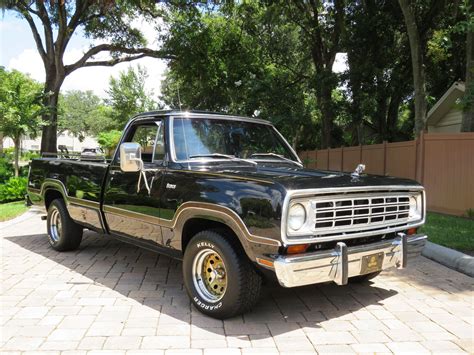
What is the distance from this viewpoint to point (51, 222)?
7148 millimetres

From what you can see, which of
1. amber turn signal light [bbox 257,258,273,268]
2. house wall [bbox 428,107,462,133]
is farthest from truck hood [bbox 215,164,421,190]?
house wall [bbox 428,107,462,133]

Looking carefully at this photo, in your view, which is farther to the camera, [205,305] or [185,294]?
[185,294]

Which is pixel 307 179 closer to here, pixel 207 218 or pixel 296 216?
pixel 296 216

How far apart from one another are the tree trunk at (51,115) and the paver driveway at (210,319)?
1183cm

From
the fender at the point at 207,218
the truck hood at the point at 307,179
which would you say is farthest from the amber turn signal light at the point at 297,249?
the truck hood at the point at 307,179

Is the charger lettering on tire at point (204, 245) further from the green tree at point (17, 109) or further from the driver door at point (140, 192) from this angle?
the green tree at point (17, 109)

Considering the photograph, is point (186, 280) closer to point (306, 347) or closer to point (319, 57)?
point (306, 347)

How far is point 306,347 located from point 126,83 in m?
38.3

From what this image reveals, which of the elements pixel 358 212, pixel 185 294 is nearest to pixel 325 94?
pixel 185 294

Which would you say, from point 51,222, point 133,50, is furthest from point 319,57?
point 51,222

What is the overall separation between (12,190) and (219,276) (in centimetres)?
1090

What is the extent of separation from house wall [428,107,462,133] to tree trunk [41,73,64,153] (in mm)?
16231

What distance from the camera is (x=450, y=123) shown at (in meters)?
21.0

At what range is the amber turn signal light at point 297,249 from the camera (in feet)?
12.1
